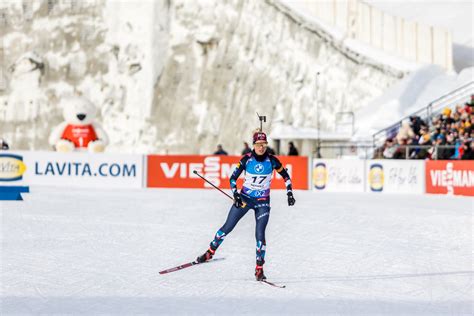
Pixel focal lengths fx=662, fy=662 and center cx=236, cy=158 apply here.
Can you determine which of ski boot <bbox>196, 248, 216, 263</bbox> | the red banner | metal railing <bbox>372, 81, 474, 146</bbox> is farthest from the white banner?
ski boot <bbox>196, 248, 216, 263</bbox>

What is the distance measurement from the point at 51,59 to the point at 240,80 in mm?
13821

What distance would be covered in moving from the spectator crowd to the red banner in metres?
0.57

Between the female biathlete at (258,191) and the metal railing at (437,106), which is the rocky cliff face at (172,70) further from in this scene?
the female biathlete at (258,191)

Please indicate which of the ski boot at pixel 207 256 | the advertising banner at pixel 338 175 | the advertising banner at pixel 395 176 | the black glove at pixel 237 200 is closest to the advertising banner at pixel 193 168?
the advertising banner at pixel 338 175

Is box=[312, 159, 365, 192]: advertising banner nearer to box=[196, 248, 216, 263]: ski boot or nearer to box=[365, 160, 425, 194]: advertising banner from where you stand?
box=[365, 160, 425, 194]: advertising banner

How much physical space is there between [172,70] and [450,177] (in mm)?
25743

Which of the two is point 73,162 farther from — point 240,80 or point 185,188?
point 240,80

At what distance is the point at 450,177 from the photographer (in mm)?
22125

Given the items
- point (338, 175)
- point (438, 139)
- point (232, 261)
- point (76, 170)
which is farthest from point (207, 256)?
point (438, 139)

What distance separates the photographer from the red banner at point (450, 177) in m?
21.5

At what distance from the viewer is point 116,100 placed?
1767 inches

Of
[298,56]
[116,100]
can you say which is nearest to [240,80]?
[298,56]

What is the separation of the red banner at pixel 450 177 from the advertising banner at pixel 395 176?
326 mm

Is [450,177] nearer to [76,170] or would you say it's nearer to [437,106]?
[437,106]
